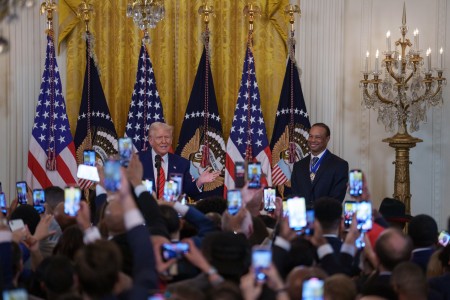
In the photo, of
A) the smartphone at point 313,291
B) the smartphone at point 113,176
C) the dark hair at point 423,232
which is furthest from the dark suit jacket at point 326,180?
the smartphone at point 313,291

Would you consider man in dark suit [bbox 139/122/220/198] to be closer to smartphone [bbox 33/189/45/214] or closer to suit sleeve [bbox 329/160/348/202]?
suit sleeve [bbox 329/160/348/202]

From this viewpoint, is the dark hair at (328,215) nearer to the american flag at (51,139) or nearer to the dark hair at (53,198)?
the dark hair at (53,198)

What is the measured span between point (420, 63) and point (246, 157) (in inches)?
87.7

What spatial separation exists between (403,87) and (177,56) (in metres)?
2.87

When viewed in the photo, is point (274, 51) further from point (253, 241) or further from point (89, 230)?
point (89, 230)

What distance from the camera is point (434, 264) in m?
4.96

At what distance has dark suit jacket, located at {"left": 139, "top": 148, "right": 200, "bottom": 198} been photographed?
8.30 m

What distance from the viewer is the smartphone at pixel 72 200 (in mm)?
5250

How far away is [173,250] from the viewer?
13.5 feet

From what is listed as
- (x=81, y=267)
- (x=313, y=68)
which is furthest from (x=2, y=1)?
(x=313, y=68)

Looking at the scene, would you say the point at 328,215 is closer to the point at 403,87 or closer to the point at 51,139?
the point at 403,87

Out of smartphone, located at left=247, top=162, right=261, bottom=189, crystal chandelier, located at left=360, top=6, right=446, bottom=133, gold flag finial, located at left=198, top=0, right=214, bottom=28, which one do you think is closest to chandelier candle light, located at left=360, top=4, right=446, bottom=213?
crystal chandelier, located at left=360, top=6, right=446, bottom=133

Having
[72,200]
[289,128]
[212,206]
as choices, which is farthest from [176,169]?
[72,200]

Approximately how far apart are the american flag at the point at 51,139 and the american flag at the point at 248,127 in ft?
6.06
